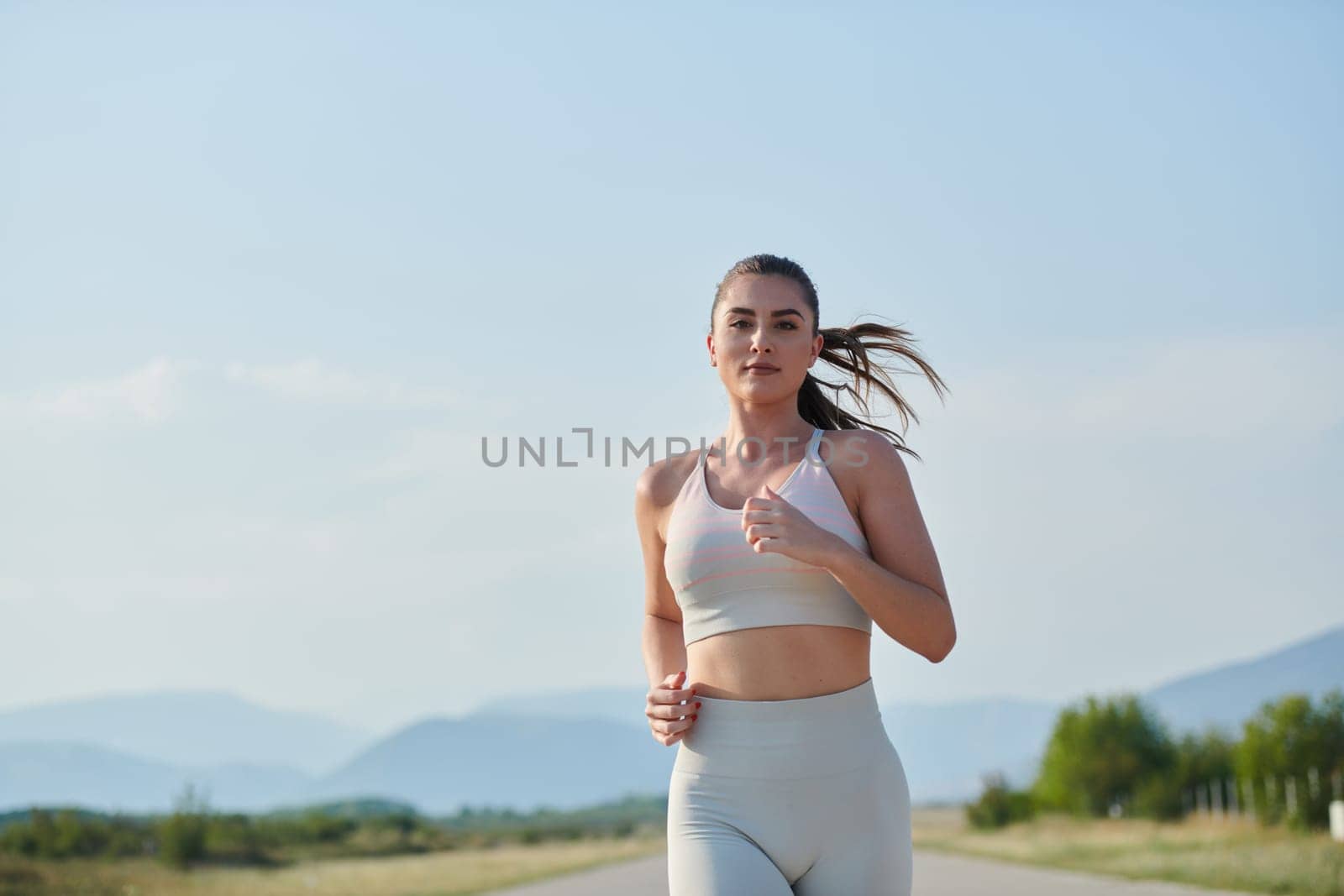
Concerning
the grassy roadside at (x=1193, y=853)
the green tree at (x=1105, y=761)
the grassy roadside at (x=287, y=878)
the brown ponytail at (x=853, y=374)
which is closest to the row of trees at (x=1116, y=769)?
the green tree at (x=1105, y=761)

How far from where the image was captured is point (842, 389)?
4723mm

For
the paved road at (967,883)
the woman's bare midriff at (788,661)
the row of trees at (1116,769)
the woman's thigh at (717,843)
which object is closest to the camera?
the woman's thigh at (717,843)

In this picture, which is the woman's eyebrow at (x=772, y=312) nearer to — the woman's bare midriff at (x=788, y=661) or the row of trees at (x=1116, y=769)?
the woman's bare midriff at (x=788, y=661)

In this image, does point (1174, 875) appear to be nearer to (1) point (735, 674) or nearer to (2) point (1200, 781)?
(1) point (735, 674)

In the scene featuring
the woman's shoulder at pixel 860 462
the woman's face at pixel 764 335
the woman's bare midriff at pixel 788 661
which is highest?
the woman's face at pixel 764 335

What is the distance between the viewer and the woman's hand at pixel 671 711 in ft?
13.1

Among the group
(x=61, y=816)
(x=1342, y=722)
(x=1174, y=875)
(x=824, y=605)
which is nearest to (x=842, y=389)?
(x=824, y=605)

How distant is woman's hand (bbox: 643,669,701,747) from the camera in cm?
399

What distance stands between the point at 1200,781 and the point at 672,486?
85381 millimetres

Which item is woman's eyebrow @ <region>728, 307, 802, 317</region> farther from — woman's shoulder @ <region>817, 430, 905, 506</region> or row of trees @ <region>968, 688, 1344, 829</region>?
row of trees @ <region>968, 688, 1344, 829</region>

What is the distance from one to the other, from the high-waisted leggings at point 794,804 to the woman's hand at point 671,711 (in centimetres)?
8

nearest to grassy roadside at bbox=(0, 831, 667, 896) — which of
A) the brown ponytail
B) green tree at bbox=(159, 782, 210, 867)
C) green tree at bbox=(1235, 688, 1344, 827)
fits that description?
green tree at bbox=(159, 782, 210, 867)

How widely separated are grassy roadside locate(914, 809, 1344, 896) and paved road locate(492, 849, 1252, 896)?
85 cm

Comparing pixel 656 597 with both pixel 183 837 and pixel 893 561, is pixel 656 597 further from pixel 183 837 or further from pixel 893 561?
pixel 183 837
